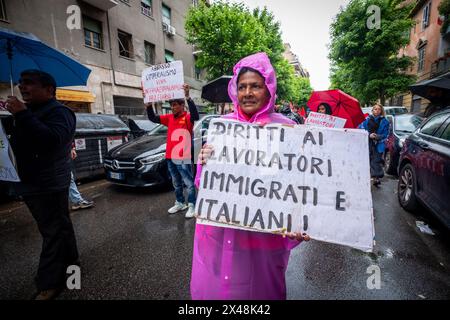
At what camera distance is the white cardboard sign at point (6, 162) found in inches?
78.9

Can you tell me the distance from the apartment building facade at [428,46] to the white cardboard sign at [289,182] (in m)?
21.4

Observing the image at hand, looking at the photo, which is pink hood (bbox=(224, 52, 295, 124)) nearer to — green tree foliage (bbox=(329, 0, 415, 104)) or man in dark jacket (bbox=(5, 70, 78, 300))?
man in dark jacket (bbox=(5, 70, 78, 300))

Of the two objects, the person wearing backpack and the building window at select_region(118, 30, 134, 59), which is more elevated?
the building window at select_region(118, 30, 134, 59)

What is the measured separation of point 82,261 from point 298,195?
2747 mm

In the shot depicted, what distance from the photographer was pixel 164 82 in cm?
349

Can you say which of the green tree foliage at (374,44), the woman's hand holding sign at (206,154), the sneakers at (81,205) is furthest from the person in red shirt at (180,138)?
the green tree foliage at (374,44)

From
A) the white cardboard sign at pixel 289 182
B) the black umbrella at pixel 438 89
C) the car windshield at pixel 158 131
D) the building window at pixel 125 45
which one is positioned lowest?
the white cardboard sign at pixel 289 182

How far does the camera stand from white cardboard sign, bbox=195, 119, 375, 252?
3.97ft

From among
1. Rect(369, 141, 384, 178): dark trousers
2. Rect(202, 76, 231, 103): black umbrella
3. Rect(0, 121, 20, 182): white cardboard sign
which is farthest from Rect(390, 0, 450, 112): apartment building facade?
Rect(0, 121, 20, 182): white cardboard sign

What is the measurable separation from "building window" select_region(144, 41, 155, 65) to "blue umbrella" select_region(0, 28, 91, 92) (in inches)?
595

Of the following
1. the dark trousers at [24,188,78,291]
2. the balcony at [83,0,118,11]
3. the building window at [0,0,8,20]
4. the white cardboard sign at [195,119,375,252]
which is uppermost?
the balcony at [83,0,118,11]

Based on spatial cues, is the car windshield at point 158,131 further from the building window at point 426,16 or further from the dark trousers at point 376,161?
the building window at point 426,16
